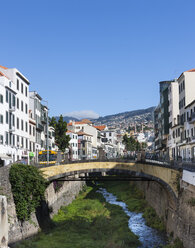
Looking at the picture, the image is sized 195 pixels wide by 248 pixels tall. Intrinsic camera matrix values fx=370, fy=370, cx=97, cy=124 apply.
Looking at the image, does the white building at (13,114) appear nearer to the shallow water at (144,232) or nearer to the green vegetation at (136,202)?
the shallow water at (144,232)

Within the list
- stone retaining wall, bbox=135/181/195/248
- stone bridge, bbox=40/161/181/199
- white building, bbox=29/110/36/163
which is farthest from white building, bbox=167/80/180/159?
stone retaining wall, bbox=135/181/195/248

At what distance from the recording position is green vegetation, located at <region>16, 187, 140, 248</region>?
33406 millimetres

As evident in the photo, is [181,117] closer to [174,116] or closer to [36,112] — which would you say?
[174,116]

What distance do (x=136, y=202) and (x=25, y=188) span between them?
29.1 meters

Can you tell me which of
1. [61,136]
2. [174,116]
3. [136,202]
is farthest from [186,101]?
[61,136]

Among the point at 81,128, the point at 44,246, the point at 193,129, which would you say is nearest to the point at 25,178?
the point at 44,246

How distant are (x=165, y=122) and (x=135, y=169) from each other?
5136 centimetres

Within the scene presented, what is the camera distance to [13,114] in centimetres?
5725

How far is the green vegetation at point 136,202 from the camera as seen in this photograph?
138ft

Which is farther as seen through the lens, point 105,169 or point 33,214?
point 105,169

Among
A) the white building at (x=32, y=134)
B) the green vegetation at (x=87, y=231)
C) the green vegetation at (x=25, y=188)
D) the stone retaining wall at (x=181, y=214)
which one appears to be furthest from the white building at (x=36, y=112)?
the stone retaining wall at (x=181, y=214)

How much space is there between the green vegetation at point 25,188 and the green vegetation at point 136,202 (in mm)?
13604

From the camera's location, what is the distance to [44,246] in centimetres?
3195

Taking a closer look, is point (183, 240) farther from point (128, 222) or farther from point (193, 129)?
point (193, 129)
